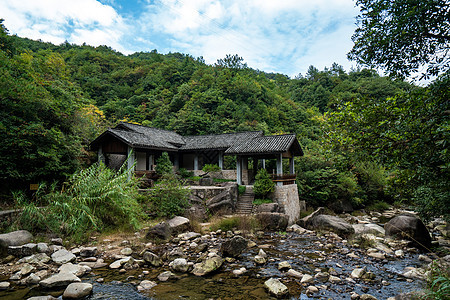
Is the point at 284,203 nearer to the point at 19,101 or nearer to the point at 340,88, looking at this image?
the point at 19,101

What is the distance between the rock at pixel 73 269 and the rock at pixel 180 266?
2.24m

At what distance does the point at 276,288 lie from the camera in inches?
204

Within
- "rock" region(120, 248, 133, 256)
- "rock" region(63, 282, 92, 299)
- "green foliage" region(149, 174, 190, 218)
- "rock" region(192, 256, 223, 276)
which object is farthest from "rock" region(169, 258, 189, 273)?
"green foliage" region(149, 174, 190, 218)

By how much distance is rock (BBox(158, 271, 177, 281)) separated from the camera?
5.80 metres

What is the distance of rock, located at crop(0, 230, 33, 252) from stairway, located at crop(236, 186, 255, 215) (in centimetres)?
957

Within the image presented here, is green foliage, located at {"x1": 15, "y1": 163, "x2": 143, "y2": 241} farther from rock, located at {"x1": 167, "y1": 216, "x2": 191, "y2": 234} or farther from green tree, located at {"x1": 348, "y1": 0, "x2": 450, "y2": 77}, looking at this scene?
green tree, located at {"x1": 348, "y1": 0, "x2": 450, "y2": 77}

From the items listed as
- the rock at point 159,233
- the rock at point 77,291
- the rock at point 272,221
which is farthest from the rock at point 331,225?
the rock at point 77,291

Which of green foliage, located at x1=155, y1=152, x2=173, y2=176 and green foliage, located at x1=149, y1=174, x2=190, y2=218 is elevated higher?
green foliage, located at x1=155, y1=152, x2=173, y2=176

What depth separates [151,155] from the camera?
20344 mm

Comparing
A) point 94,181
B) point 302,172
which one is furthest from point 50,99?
point 302,172

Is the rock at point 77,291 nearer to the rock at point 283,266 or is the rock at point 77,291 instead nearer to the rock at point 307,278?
the rock at point 283,266

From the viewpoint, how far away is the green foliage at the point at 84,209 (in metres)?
8.23

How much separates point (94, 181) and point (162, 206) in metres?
3.54

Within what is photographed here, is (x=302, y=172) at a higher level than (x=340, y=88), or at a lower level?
lower
